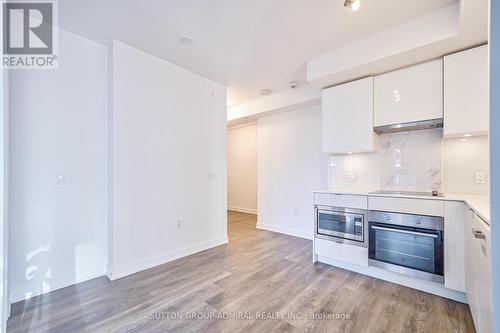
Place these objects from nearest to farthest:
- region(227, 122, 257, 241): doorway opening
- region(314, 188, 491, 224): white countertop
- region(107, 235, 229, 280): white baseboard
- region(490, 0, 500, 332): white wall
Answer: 1. region(490, 0, 500, 332): white wall
2. region(314, 188, 491, 224): white countertop
3. region(107, 235, 229, 280): white baseboard
4. region(227, 122, 257, 241): doorway opening

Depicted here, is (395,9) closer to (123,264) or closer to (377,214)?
(377,214)

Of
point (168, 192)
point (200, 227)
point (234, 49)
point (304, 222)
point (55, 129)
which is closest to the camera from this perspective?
point (55, 129)

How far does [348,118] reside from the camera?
302cm

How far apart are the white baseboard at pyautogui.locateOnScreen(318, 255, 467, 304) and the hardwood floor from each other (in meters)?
0.07

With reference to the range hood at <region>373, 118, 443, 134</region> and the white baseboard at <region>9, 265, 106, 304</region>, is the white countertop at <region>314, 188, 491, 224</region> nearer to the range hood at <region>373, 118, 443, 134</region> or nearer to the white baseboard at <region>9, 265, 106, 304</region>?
the range hood at <region>373, 118, 443, 134</region>

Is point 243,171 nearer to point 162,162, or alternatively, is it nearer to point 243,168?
point 243,168

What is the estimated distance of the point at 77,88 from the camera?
254 cm

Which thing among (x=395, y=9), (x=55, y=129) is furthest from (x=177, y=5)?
(x=395, y=9)

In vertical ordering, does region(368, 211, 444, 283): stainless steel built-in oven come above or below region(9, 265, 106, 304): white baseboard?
above

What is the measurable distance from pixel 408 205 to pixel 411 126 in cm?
95

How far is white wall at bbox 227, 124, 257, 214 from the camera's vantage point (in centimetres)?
655

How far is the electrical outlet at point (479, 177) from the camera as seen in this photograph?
7.70 feet

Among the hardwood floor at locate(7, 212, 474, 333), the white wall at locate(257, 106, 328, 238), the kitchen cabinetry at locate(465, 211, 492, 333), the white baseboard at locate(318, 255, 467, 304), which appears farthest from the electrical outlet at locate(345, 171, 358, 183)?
the kitchen cabinetry at locate(465, 211, 492, 333)

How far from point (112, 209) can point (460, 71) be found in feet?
13.1
